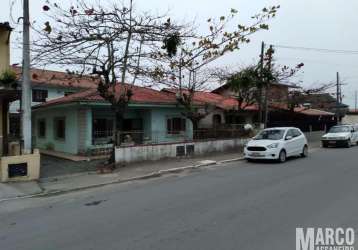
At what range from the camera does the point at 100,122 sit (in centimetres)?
2092

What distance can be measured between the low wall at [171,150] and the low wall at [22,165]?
3708 mm

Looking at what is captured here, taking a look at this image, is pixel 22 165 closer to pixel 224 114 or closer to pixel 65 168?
pixel 65 168

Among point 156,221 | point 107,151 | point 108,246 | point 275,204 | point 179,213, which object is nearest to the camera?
point 108,246

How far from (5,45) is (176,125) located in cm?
1089

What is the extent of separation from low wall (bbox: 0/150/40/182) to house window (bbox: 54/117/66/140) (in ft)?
28.7

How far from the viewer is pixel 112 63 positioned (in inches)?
630

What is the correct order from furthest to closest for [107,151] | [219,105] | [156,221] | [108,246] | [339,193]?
1. [219,105]
2. [107,151]
3. [339,193]
4. [156,221]
5. [108,246]

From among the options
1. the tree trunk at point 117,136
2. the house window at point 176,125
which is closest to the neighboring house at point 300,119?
the house window at point 176,125

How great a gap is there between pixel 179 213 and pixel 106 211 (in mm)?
1640

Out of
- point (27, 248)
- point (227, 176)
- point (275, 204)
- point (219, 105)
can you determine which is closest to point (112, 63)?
point (227, 176)

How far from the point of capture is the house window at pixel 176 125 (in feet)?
77.0

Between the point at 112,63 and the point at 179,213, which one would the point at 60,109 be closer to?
the point at 112,63

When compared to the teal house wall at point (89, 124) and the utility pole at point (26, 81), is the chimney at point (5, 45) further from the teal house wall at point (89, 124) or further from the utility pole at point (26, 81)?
the utility pole at point (26, 81)

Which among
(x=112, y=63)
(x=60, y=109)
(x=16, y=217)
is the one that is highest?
(x=112, y=63)
